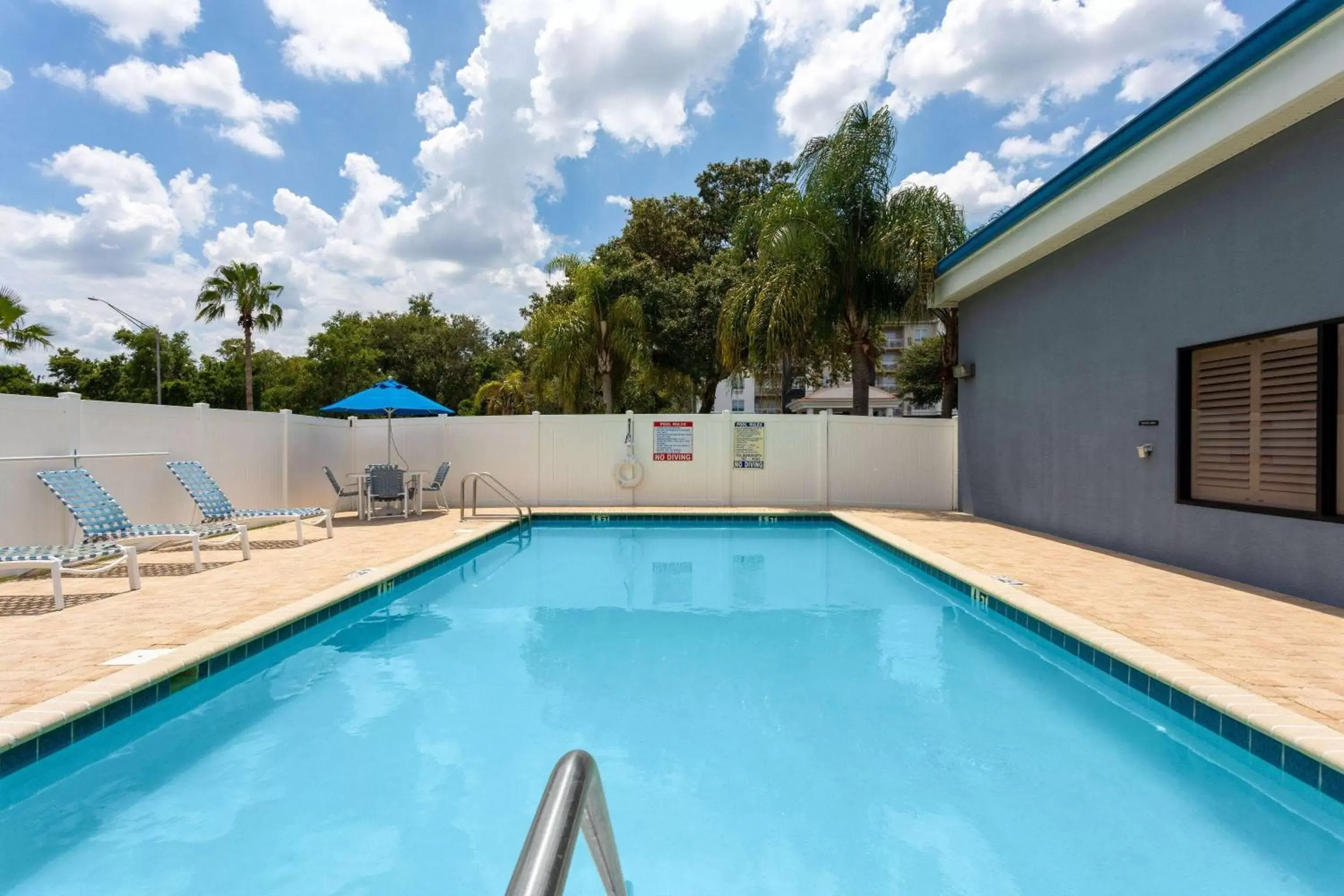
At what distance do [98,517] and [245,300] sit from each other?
23.3m

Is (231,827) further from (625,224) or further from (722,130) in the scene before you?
(625,224)

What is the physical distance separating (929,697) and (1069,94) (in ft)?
42.1

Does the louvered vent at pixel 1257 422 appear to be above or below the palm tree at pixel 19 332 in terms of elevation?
below

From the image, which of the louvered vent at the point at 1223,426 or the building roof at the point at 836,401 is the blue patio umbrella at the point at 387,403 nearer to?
the louvered vent at the point at 1223,426

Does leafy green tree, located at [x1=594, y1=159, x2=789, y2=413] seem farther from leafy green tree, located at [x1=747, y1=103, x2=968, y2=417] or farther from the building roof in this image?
the building roof

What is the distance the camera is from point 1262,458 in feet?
20.1

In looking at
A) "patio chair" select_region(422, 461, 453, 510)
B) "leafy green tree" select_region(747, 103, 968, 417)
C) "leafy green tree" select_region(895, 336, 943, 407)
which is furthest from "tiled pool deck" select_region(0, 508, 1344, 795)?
"leafy green tree" select_region(895, 336, 943, 407)

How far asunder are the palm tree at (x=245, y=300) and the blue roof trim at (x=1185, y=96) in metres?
25.8

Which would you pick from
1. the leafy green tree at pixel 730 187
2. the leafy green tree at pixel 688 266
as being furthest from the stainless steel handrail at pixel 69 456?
the leafy green tree at pixel 730 187

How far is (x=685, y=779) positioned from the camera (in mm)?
3297

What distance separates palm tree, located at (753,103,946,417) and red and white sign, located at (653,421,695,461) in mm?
2257

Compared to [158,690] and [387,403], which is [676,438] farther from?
[158,690]

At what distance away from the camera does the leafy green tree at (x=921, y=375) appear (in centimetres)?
3934

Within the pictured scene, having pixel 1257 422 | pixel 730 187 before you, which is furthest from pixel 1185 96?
pixel 730 187
